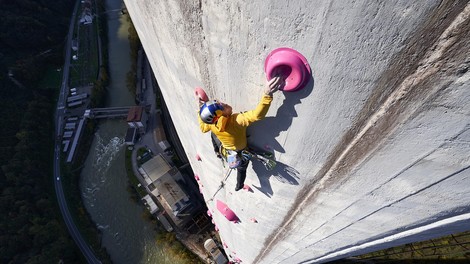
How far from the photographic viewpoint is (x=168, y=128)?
18.5m

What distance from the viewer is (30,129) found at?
1955cm

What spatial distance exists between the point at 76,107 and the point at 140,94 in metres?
5.49

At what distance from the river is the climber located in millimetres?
14046

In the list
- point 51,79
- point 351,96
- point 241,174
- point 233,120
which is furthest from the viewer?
point 51,79

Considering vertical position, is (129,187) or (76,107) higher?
(76,107)

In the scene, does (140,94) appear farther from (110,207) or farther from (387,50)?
(387,50)

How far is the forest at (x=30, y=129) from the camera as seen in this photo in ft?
50.5

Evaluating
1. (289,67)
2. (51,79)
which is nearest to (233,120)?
(289,67)

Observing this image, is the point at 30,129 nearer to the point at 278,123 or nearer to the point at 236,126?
the point at 236,126

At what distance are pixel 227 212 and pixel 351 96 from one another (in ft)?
12.1

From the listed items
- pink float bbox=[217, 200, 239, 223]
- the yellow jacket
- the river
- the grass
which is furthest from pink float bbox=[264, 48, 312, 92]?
the grass

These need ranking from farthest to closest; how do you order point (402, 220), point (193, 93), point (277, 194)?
point (277, 194)
point (193, 93)
point (402, 220)

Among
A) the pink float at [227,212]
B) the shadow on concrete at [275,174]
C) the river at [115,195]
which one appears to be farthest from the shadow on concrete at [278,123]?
the river at [115,195]

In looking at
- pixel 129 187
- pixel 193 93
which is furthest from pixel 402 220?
pixel 129 187
